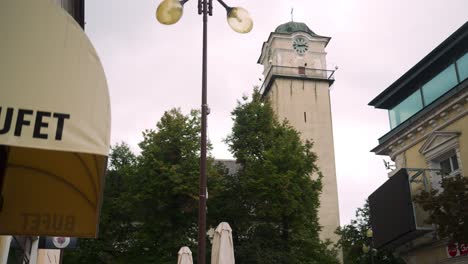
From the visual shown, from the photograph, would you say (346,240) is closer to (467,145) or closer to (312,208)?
(312,208)

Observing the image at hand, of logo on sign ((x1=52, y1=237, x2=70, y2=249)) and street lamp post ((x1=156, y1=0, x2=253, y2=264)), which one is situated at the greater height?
street lamp post ((x1=156, y1=0, x2=253, y2=264))

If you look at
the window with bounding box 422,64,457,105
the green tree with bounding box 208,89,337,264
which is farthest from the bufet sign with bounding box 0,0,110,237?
the green tree with bounding box 208,89,337,264

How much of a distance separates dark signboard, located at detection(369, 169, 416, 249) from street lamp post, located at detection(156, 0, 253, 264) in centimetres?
955

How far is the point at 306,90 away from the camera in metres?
50.1

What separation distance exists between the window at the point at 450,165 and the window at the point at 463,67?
2.86 metres

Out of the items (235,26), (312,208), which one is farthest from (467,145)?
(312,208)

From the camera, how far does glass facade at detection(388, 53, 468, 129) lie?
1706 cm

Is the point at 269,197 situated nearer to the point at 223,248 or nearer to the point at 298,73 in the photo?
the point at 223,248

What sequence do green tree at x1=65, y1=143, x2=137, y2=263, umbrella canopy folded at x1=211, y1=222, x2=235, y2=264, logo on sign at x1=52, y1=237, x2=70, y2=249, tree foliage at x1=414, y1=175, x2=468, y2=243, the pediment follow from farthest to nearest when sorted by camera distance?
green tree at x1=65, y1=143, x2=137, y2=263, the pediment, logo on sign at x1=52, y1=237, x2=70, y2=249, umbrella canopy folded at x1=211, y1=222, x2=235, y2=264, tree foliage at x1=414, y1=175, x2=468, y2=243

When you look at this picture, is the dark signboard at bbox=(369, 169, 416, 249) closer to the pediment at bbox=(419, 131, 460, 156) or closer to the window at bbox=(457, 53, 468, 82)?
the pediment at bbox=(419, 131, 460, 156)

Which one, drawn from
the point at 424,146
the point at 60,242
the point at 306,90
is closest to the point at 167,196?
the point at 60,242

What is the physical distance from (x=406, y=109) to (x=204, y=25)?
38.5 ft

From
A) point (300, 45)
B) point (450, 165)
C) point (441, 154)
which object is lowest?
point (450, 165)

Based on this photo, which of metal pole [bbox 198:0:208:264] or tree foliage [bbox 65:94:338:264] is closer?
metal pole [bbox 198:0:208:264]
